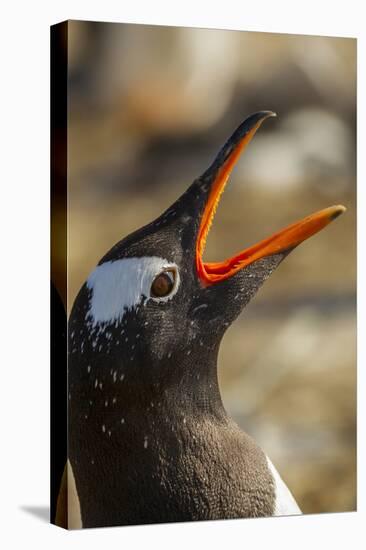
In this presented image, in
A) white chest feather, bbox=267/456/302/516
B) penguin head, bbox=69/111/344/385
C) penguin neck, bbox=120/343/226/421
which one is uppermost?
penguin head, bbox=69/111/344/385

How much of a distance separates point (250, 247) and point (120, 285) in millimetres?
804

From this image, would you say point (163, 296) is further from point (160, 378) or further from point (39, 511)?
point (39, 511)

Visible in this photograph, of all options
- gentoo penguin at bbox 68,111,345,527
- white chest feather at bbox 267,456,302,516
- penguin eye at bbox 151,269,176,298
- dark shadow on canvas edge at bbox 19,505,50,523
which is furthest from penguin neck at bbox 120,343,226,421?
dark shadow on canvas edge at bbox 19,505,50,523

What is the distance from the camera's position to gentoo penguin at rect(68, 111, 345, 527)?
7184 millimetres

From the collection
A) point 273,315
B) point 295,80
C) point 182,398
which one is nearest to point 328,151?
point 295,80

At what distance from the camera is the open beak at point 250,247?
744 centimetres

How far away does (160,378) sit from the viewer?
7.26 m

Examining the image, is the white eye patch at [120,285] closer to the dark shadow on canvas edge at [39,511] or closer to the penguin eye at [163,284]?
the penguin eye at [163,284]

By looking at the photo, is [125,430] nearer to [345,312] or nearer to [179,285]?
[179,285]

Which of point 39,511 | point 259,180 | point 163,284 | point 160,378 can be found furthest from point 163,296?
point 39,511

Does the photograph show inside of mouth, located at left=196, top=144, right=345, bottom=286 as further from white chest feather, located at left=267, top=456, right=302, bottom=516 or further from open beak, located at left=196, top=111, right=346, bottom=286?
white chest feather, located at left=267, top=456, right=302, bottom=516

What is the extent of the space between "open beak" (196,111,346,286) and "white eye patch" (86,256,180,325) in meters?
0.28

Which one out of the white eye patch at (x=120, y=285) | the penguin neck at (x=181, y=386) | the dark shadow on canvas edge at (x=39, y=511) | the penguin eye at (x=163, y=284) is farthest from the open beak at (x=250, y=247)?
the dark shadow on canvas edge at (x=39, y=511)

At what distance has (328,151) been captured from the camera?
25.8 ft
